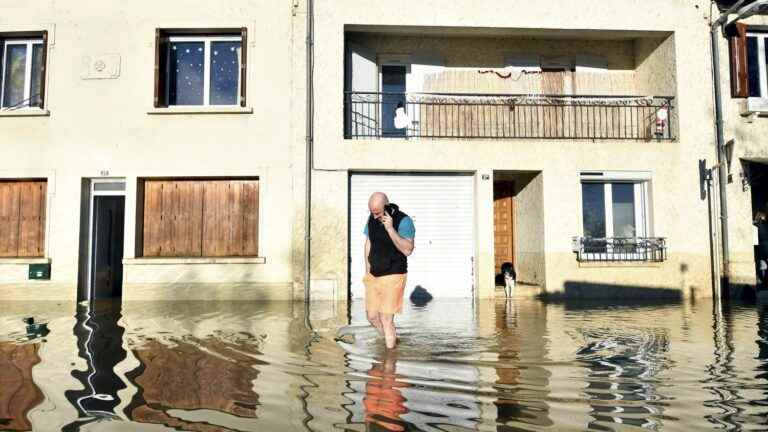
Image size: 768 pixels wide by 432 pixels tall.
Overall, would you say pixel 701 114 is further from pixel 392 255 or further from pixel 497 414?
pixel 497 414

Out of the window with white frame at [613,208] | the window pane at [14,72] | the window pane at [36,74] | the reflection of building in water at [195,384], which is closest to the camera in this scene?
the reflection of building in water at [195,384]

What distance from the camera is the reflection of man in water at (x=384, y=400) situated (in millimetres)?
2883

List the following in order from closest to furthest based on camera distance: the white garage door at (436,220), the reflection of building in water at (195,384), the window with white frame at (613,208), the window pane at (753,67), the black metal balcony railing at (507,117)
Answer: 1. the reflection of building in water at (195,384)
2. the white garage door at (436,220)
3. the window with white frame at (613,208)
4. the window pane at (753,67)
5. the black metal balcony railing at (507,117)

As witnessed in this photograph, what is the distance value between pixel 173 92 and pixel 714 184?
11040 mm

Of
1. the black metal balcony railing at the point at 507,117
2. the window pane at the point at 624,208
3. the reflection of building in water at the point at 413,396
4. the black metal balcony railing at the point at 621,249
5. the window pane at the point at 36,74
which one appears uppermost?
the window pane at the point at 36,74

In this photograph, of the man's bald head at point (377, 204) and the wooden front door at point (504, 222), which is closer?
the man's bald head at point (377, 204)

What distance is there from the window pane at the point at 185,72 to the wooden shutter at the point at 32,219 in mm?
3116

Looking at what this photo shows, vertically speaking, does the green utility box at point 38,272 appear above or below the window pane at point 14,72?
below

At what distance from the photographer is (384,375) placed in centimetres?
399

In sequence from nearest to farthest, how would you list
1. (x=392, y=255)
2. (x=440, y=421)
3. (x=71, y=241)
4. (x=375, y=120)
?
(x=440, y=421), (x=392, y=255), (x=71, y=241), (x=375, y=120)

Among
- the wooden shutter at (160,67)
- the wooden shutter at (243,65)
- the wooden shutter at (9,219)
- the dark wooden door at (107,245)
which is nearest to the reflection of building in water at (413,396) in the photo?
the wooden shutter at (243,65)

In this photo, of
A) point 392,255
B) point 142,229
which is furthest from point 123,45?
point 392,255

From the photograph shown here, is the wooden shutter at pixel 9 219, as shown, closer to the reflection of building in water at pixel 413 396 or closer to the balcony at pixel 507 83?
the balcony at pixel 507 83

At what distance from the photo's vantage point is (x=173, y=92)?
11336 mm
